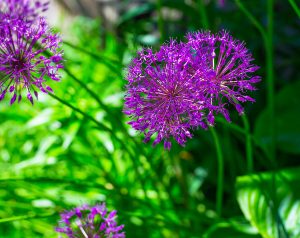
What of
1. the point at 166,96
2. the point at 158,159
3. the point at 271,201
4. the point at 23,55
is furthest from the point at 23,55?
the point at 158,159

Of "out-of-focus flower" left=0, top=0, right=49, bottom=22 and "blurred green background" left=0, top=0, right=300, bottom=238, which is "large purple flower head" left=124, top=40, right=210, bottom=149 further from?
"blurred green background" left=0, top=0, right=300, bottom=238

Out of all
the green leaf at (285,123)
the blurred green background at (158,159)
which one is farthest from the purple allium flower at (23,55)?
the green leaf at (285,123)

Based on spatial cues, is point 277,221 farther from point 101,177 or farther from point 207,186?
point 207,186

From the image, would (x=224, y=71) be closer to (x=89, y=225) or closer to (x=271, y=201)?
(x=89, y=225)

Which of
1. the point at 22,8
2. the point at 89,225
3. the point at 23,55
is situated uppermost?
the point at 22,8

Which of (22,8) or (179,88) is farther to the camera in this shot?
(22,8)

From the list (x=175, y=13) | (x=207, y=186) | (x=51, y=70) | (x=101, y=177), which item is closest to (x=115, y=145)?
(x=101, y=177)
